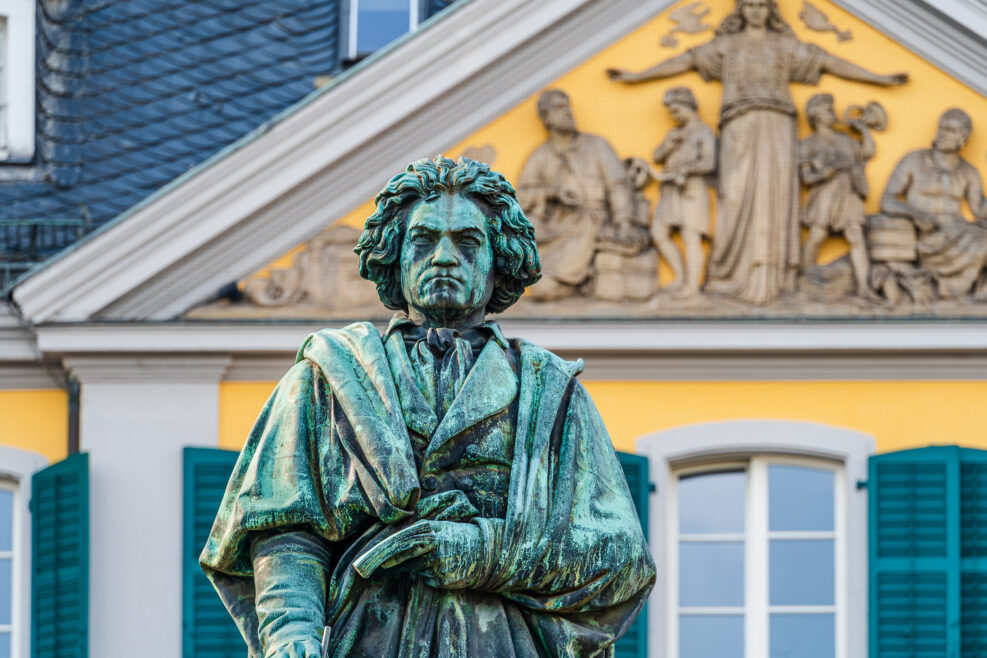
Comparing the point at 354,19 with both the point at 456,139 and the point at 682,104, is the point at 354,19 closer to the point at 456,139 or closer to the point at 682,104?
the point at 456,139

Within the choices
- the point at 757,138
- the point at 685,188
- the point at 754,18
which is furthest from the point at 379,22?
the point at 757,138

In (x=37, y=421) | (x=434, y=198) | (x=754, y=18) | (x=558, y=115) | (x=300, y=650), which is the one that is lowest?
(x=300, y=650)

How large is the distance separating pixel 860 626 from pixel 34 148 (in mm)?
5563

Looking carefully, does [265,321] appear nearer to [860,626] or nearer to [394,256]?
[860,626]

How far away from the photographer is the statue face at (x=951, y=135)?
18.8m

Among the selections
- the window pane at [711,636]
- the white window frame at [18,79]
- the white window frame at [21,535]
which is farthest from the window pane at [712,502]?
the white window frame at [18,79]

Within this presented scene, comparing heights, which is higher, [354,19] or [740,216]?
[354,19]

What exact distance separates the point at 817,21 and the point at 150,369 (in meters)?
4.25

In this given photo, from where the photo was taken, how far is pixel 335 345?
5.99 metres

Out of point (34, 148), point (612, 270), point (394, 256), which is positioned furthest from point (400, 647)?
point (34, 148)

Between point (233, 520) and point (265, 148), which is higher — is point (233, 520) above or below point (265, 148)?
below

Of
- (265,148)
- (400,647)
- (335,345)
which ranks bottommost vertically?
(400,647)

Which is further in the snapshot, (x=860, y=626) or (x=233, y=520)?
(x=860, y=626)

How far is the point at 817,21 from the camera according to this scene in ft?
61.8
